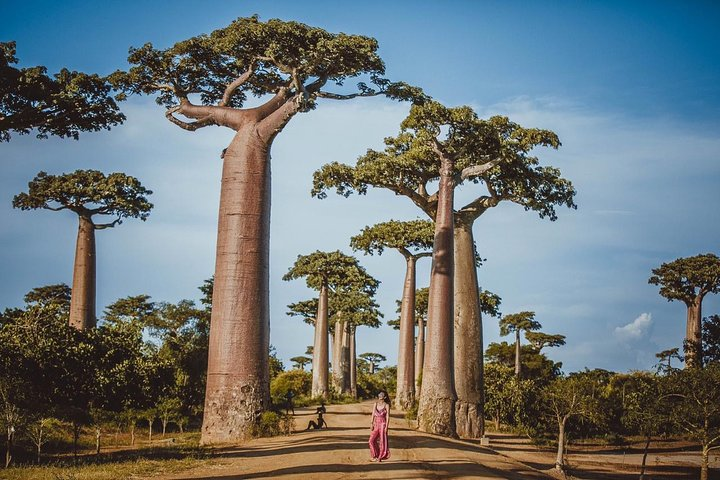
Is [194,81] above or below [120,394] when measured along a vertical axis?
above

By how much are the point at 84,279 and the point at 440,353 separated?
16000 mm

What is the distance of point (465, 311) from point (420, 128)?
6.59 metres

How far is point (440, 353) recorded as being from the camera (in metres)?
22.2

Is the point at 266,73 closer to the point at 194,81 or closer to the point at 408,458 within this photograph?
the point at 194,81

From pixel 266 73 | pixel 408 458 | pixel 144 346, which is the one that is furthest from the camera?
pixel 144 346

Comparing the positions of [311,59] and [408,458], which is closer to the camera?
[408,458]

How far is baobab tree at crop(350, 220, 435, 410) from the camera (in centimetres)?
3459

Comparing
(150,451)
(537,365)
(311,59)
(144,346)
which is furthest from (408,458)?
(537,365)

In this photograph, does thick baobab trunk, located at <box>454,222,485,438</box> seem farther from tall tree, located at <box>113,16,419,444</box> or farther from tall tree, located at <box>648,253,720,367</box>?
tall tree, located at <box>648,253,720,367</box>

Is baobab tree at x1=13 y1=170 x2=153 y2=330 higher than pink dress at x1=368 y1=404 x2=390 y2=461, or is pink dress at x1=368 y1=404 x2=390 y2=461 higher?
baobab tree at x1=13 y1=170 x2=153 y2=330

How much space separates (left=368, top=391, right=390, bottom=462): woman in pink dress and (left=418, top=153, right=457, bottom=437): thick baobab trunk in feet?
25.8

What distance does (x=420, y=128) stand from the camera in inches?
973

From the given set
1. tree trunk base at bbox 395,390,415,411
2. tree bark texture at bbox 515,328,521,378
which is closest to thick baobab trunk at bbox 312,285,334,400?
tree trunk base at bbox 395,390,415,411

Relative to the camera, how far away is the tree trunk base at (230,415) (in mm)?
17594
